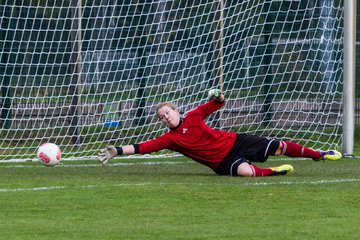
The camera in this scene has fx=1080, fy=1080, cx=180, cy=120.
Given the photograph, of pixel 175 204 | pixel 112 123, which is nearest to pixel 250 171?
pixel 175 204

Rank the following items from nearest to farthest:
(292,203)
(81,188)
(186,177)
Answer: (292,203) → (81,188) → (186,177)

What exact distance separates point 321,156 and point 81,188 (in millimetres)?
3098

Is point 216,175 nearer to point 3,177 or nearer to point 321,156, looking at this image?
point 321,156

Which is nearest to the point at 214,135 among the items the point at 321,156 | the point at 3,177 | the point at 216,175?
the point at 216,175

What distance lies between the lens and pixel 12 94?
15.1 meters

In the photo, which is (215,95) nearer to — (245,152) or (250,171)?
(245,152)

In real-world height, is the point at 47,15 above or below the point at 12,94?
above

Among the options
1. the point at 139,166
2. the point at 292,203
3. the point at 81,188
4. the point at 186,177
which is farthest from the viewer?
the point at 139,166

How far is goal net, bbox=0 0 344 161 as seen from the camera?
1497 cm

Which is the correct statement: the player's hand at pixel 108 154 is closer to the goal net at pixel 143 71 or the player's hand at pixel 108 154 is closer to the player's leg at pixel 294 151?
the player's leg at pixel 294 151

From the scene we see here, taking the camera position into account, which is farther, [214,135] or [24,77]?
[24,77]

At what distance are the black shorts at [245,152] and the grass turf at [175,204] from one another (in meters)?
0.20

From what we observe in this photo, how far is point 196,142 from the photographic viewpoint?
11117 mm

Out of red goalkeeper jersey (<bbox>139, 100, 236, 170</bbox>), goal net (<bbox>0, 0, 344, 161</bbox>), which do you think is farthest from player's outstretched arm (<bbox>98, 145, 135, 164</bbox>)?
goal net (<bbox>0, 0, 344, 161</bbox>)
